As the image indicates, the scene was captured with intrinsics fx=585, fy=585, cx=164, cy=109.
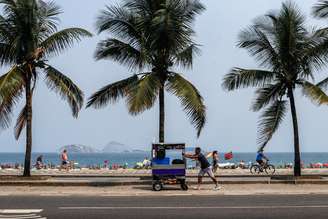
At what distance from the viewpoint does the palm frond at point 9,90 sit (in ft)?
79.9

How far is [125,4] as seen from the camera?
2511 cm

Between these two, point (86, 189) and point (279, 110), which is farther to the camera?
point (279, 110)

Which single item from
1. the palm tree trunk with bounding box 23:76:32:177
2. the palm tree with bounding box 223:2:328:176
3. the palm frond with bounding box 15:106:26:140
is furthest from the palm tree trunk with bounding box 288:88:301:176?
the palm frond with bounding box 15:106:26:140

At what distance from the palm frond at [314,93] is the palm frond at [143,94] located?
21.9 ft

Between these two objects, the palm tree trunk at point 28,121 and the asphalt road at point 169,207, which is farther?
the palm tree trunk at point 28,121

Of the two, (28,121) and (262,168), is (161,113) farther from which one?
(262,168)

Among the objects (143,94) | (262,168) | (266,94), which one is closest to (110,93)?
(143,94)

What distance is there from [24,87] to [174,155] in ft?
25.8

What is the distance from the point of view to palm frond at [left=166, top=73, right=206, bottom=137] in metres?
24.0

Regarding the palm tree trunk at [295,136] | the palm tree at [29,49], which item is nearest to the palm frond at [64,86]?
the palm tree at [29,49]

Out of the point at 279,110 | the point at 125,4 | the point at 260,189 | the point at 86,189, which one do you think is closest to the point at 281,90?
the point at 279,110

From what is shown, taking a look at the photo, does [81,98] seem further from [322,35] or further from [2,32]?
[322,35]

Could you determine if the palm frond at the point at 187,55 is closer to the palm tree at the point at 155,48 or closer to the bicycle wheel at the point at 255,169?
the palm tree at the point at 155,48

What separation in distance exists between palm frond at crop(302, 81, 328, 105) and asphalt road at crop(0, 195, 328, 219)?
6897 mm
